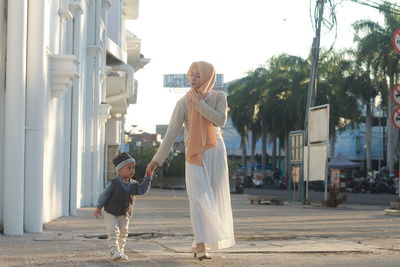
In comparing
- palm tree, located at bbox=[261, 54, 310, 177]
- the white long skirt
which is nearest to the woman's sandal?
the white long skirt

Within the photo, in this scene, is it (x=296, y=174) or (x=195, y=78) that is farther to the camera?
(x=296, y=174)

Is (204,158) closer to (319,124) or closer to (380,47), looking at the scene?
(319,124)

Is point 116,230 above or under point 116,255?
above

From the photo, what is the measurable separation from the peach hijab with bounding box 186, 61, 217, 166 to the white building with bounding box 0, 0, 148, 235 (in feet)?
10.1

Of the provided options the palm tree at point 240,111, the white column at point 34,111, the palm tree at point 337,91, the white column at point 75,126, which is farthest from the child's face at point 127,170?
the palm tree at point 240,111

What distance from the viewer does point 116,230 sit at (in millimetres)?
7953

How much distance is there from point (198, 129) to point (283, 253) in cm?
153

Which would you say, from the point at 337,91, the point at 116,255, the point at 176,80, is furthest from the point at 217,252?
the point at 176,80

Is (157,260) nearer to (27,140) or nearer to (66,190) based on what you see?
(27,140)

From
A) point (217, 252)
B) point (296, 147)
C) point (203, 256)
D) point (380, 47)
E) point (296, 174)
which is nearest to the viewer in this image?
point (203, 256)

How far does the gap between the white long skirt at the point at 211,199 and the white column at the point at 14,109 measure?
10.2 feet

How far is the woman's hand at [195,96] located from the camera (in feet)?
26.6

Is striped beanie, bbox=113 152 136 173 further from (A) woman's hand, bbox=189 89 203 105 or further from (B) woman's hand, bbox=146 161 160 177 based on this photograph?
(A) woman's hand, bbox=189 89 203 105

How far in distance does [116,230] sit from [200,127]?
119 cm
